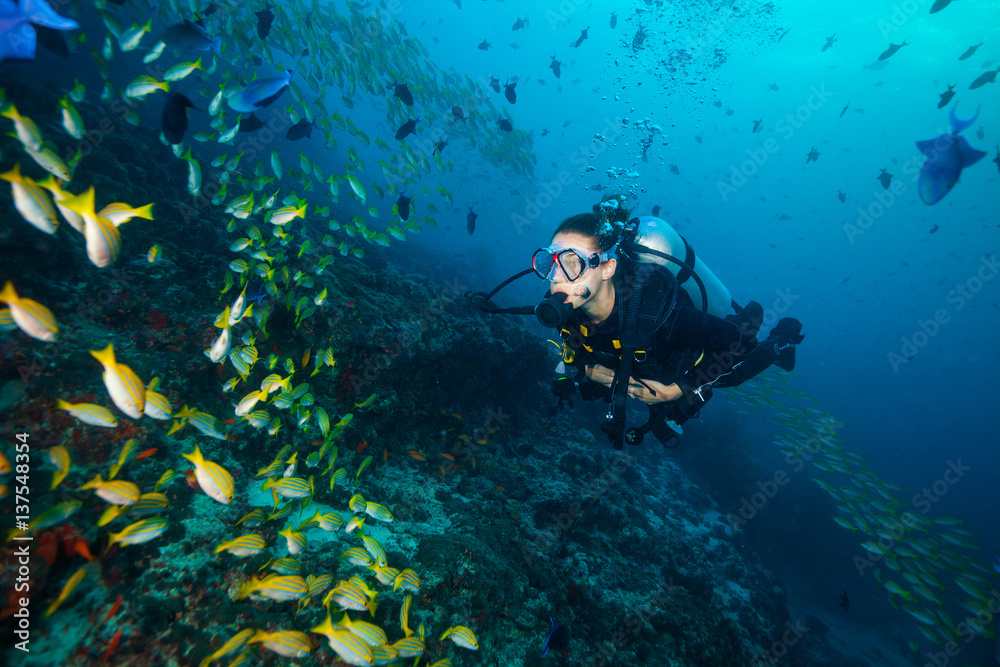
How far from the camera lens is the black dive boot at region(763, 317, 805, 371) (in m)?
4.99

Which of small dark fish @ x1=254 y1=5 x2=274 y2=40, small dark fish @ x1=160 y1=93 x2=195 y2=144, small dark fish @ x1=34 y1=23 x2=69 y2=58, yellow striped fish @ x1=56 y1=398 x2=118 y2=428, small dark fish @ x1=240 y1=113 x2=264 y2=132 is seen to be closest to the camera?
yellow striped fish @ x1=56 y1=398 x2=118 y2=428

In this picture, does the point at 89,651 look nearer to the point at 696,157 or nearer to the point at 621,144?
the point at 696,157

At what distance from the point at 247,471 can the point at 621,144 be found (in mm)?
128288

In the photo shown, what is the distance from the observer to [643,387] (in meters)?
4.05

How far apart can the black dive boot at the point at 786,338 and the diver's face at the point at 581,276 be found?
3.07 metres

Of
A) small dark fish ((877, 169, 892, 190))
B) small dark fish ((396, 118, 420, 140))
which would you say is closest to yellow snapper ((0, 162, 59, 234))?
small dark fish ((396, 118, 420, 140))

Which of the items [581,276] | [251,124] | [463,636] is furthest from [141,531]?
[251,124]

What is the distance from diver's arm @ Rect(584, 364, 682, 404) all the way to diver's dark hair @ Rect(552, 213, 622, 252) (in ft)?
4.63

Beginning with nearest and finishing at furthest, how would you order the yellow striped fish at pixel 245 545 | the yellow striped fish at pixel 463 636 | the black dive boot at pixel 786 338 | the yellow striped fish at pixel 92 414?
the yellow striped fish at pixel 92 414 < the yellow striped fish at pixel 245 545 < the yellow striped fish at pixel 463 636 < the black dive boot at pixel 786 338

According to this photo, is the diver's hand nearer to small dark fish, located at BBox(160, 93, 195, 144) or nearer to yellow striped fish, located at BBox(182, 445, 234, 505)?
yellow striped fish, located at BBox(182, 445, 234, 505)

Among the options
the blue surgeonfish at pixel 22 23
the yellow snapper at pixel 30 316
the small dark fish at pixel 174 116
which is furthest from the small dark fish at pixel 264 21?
the yellow snapper at pixel 30 316

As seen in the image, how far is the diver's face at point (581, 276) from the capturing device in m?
3.38

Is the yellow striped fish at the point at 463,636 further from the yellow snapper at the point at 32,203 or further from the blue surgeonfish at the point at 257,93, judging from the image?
the blue surgeonfish at the point at 257,93

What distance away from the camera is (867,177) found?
2682 inches
